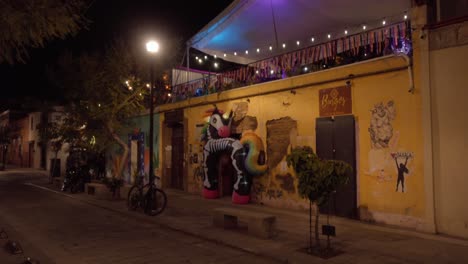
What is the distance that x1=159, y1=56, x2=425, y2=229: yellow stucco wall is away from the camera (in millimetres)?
9250

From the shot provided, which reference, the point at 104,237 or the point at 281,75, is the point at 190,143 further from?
the point at 104,237

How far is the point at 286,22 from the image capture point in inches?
645

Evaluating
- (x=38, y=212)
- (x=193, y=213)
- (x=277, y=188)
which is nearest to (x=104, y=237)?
(x=193, y=213)

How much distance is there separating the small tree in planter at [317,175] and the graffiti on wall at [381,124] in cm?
338

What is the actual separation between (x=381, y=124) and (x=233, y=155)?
554 centimetres

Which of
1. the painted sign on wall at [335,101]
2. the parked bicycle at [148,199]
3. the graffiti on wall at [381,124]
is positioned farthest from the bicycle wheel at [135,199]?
the graffiti on wall at [381,124]

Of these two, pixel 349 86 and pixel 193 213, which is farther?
pixel 193 213

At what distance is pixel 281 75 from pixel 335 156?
3789 millimetres

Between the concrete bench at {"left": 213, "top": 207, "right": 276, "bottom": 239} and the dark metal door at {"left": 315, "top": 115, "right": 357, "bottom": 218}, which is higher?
the dark metal door at {"left": 315, "top": 115, "right": 357, "bottom": 218}

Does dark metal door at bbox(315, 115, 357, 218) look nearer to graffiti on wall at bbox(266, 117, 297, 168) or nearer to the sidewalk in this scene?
the sidewalk

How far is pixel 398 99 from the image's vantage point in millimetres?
9648

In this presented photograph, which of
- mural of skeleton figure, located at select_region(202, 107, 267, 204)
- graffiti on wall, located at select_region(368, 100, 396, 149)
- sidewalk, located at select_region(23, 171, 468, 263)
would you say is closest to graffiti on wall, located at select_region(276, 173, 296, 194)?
mural of skeleton figure, located at select_region(202, 107, 267, 204)

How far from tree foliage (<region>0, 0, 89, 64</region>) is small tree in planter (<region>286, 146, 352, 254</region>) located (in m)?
4.59

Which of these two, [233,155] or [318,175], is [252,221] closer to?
[318,175]
